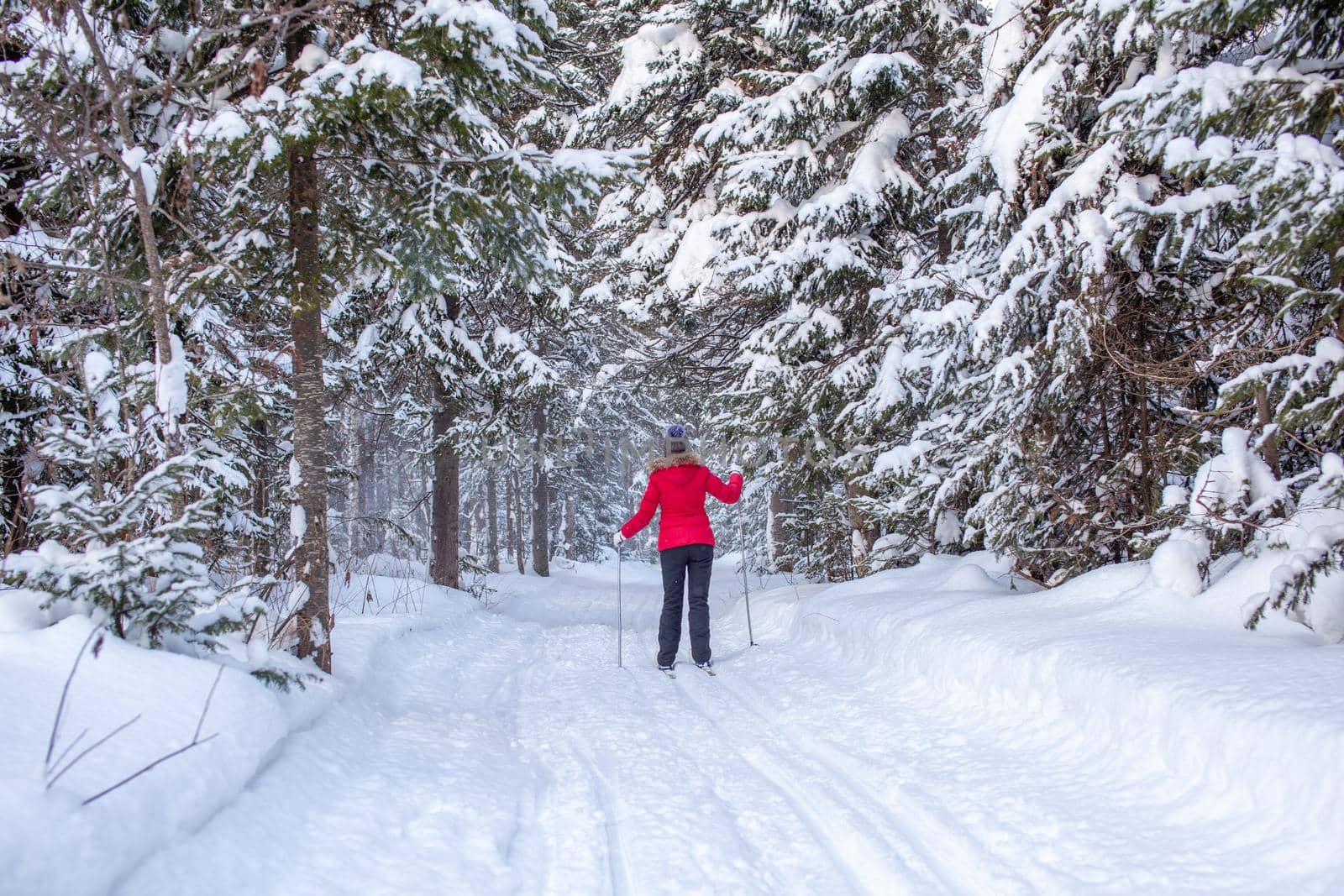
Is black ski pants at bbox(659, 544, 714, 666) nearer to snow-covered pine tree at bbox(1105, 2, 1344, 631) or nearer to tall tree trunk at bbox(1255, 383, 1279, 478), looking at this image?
snow-covered pine tree at bbox(1105, 2, 1344, 631)

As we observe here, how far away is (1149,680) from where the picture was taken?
3359mm

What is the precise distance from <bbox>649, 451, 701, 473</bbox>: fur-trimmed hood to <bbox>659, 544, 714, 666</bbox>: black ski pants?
79cm

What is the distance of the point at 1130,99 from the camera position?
4.32m

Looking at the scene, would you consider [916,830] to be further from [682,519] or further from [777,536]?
[777,536]

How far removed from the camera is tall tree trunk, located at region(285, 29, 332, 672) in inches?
199

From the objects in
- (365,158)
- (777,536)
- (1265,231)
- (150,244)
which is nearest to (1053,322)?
(1265,231)

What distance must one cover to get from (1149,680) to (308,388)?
5476mm

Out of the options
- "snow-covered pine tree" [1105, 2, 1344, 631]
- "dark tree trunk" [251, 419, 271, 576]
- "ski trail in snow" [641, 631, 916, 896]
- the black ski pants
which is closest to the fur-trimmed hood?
the black ski pants

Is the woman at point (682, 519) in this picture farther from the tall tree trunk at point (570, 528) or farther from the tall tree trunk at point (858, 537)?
the tall tree trunk at point (570, 528)

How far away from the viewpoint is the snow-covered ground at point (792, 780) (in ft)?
7.99

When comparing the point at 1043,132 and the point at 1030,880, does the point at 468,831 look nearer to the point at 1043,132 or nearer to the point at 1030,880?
the point at 1030,880

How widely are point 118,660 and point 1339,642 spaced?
5.68 metres

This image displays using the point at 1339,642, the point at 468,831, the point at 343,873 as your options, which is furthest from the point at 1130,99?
the point at 343,873

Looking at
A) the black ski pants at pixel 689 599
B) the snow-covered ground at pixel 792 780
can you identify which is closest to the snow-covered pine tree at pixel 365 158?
the snow-covered ground at pixel 792 780
